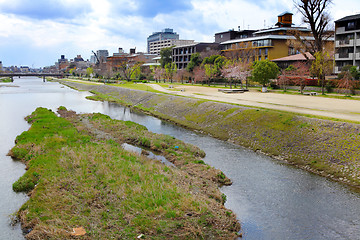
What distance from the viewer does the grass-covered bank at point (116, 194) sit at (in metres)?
12.3

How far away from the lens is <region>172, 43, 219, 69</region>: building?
103 meters

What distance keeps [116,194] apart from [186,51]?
99.4m

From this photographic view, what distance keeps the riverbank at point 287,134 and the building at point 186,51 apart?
2495 inches

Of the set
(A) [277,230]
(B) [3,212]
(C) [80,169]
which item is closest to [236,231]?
(A) [277,230]

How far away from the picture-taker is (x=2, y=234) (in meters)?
12.9

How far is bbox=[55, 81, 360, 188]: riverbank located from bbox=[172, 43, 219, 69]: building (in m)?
63.4

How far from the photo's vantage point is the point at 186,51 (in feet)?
361

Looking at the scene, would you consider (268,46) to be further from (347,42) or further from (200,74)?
(347,42)

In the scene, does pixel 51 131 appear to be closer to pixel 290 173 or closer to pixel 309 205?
pixel 290 173

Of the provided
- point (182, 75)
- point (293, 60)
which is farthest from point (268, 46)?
point (182, 75)

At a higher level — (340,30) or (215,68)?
(340,30)

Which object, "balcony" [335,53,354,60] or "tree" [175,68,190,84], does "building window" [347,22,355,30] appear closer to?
"balcony" [335,53,354,60]

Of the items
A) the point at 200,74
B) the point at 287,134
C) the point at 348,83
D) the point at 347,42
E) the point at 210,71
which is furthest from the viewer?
the point at 200,74

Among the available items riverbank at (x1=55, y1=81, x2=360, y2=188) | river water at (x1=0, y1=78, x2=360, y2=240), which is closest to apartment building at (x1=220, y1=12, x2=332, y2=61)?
riverbank at (x1=55, y1=81, x2=360, y2=188)
